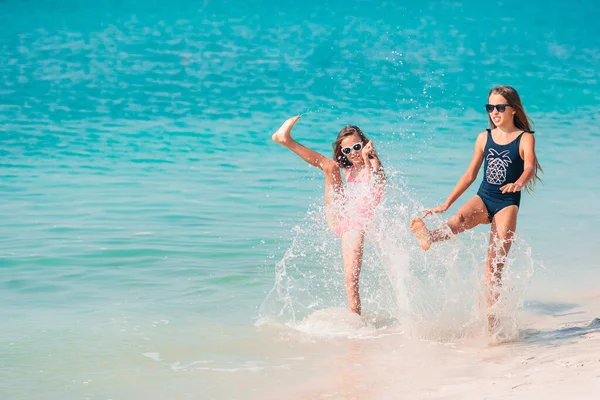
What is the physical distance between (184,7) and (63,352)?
31946 mm

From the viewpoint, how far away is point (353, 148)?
238 inches

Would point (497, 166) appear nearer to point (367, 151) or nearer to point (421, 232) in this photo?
point (421, 232)

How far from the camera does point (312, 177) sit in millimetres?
13031

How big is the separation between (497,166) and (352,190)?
955 mm

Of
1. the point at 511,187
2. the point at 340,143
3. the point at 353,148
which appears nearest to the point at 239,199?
the point at 340,143

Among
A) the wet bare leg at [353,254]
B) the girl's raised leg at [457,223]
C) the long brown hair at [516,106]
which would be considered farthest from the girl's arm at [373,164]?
the long brown hair at [516,106]

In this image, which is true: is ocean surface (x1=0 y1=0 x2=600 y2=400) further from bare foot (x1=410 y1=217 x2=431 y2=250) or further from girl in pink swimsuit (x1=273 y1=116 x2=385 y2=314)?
bare foot (x1=410 y1=217 x2=431 y2=250)

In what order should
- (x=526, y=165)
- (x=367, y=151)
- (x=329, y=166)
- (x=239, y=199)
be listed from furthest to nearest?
(x=239, y=199) → (x=329, y=166) → (x=367, y=151) → (x=526, y=165)

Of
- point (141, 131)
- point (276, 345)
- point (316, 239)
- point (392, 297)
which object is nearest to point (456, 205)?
point (316, 239)

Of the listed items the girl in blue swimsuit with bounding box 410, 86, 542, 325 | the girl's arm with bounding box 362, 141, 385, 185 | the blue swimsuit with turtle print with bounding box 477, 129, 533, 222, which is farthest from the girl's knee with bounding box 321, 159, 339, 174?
the blue swimsuit with turtle print with bounding box 477, 129, 533, 222

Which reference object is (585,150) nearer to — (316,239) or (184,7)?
(316,239)

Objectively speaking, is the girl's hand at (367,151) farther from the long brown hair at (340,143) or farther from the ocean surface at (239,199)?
the ocean surface at (239,199)

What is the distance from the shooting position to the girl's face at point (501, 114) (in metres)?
5.66

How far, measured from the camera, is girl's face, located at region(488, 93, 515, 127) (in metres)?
5.66
